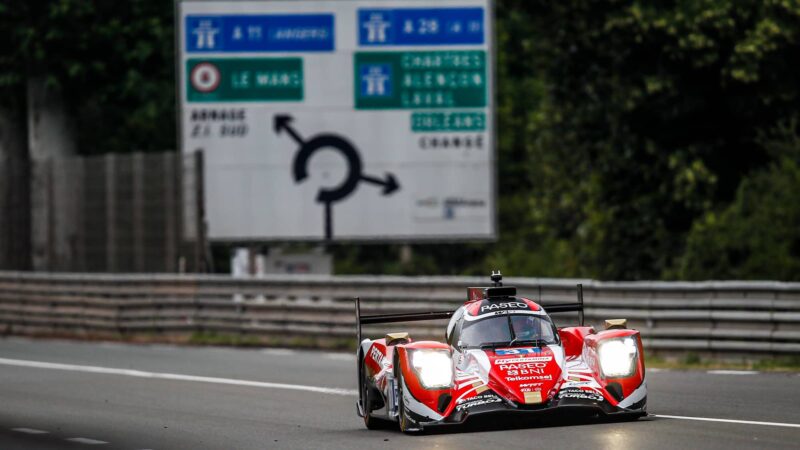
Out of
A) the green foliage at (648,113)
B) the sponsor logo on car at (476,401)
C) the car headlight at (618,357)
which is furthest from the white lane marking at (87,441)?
the green foliage at (648,113)

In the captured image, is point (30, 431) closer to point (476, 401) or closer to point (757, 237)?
point (476, 401)

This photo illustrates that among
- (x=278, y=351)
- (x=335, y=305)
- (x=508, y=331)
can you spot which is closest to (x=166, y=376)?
(x=278, y=351)

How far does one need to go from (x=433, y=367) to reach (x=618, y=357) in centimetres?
152

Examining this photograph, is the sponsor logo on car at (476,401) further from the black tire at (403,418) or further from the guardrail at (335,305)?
the guardrail at (335,305)

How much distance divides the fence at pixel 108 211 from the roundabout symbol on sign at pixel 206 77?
1381mm

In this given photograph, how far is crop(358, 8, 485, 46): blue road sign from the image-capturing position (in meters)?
31.3

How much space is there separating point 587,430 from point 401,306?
12894mm

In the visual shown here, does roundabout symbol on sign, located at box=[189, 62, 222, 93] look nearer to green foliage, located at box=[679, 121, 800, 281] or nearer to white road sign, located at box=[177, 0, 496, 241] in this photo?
white road sign, located at box=[177, 0, 496, 241]

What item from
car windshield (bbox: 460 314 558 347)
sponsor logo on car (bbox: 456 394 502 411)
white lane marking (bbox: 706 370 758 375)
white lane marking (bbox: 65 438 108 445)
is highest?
car windshield (bbox: 460 314 558 347)

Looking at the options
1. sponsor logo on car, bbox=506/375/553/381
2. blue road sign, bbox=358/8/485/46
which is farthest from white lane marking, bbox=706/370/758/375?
blue road sign, bbox=358/8/485/46

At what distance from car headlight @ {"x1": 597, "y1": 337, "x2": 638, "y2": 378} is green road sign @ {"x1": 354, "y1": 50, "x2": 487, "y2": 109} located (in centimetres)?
1831

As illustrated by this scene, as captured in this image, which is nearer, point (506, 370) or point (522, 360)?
point (506, 370)

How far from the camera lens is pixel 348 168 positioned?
1244 inches

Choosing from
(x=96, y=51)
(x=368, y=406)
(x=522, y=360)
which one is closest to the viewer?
(x=522, y=360)
